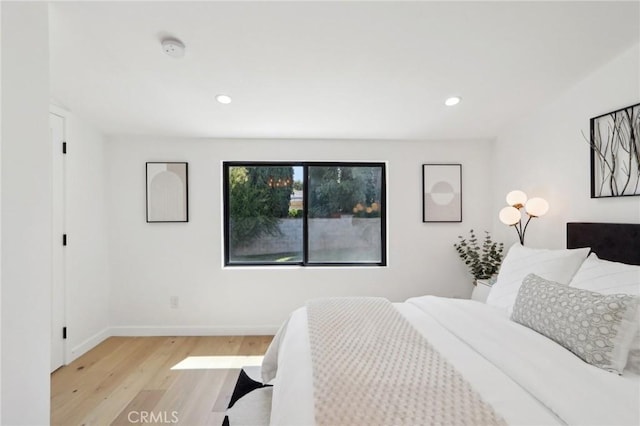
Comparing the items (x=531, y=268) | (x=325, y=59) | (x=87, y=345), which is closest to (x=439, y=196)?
(x=531, y=268)

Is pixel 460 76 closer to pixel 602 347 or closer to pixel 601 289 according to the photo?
pixel 601 289

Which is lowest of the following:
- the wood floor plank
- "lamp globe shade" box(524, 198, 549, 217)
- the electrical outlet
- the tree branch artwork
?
the wood floor plank

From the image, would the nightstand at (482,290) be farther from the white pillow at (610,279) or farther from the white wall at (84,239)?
the white wall at (84,239)

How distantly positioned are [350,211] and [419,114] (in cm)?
125

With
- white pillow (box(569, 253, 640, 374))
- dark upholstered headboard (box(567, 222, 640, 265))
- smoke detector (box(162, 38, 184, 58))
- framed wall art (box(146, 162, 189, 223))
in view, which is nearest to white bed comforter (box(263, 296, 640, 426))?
white pillow (box(569, 253, 640, 374))

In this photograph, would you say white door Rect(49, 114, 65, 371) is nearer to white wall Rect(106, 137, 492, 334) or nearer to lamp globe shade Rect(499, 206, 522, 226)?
white wall Rect(106, 137, 492, 334)

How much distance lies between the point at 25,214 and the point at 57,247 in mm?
1603

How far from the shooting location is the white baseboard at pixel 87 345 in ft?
8.46

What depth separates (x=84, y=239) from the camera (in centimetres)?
278

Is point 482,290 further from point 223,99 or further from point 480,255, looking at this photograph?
point 223,99

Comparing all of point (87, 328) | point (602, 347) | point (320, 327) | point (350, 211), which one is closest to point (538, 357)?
point (602, 347)

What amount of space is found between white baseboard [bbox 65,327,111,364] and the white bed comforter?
2278 mm

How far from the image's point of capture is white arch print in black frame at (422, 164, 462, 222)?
3.24 meters

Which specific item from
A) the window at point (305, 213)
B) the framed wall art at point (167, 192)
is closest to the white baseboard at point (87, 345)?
the framed wall art at point (167, 192)
